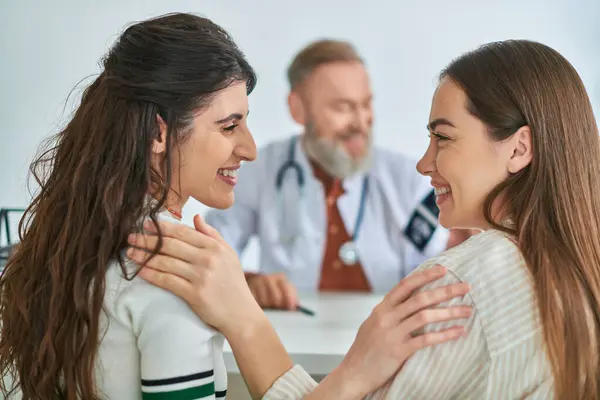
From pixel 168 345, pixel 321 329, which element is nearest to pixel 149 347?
pixel 168 345

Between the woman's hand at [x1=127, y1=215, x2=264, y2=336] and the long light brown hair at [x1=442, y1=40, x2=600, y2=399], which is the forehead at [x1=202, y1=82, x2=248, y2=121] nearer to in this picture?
the woman's hand at [x1=127, y1=215, x2=264, y2=336]

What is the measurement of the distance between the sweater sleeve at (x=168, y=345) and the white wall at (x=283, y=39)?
2900 mm

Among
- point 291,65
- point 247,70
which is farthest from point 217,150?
point 291,65

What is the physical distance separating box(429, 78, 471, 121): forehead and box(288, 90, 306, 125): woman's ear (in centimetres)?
218

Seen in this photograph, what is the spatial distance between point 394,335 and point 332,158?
219 cm

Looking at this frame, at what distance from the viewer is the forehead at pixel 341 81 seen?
334 cm

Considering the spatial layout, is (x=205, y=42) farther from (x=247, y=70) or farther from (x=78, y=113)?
(x=78, y=113)

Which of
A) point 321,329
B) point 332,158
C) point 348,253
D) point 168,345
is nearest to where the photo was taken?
point 168,345

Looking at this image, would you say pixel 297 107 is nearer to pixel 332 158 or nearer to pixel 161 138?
pixel 332 158

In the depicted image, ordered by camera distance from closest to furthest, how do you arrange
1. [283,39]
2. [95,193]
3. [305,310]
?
[95,193], [305,310], [283,39]

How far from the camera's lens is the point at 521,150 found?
118 centimetres

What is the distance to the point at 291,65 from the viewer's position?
135 inches

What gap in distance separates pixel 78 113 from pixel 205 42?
0.23 metres

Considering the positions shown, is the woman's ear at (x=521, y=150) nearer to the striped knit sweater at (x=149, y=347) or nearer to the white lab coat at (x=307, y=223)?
the striped knit sweater at (x=149, y=347)
